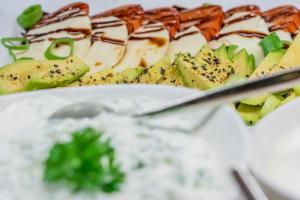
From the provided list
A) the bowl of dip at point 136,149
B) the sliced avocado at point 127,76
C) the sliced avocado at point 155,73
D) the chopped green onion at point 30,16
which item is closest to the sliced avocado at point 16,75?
the sliced avocado at point 127,76

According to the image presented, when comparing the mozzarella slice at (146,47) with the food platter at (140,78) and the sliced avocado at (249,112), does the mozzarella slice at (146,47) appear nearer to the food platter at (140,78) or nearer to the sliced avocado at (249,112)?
the food platter at (140,78)

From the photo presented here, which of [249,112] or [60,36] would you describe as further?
[60,36]

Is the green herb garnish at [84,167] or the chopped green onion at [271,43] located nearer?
the green herb garnish at [84,167]

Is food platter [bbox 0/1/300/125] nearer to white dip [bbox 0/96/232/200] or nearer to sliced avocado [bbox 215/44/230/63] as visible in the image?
sliced avocado [bbox 215/44/230/63]

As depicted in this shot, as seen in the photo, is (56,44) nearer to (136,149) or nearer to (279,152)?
(279,152)

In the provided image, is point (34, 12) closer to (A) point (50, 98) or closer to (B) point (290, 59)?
(B) point (290, 59)

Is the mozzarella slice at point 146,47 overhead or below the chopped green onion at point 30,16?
below

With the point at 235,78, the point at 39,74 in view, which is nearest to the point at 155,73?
the point at 235,78

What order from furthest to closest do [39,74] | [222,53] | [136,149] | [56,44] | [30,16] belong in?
1. [30,16]
2. [56,44]
3. [222,53]
4. [39,74]
5. [136,149]
